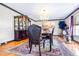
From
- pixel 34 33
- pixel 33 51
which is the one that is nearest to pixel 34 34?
pixel 34 33

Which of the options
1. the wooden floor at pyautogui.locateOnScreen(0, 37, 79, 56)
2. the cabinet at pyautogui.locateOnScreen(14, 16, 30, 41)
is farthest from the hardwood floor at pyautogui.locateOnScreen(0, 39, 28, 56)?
the cabinet at pyautogui.locateOnScreen(14, 16, 30, 41)

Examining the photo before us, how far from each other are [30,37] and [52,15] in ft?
2.21

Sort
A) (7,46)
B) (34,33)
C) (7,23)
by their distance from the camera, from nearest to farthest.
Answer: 1. (34,33)
2. (7,46)
3. (7,23)

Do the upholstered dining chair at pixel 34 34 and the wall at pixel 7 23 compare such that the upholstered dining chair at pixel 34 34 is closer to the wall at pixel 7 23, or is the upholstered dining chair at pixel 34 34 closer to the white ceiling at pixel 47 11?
the white ceiling at pixel 47 11

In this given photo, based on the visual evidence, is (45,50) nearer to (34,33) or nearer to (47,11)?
(34,33)

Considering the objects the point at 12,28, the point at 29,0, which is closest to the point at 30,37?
the point at 12,28

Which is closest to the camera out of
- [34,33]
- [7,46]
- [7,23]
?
[34,33]

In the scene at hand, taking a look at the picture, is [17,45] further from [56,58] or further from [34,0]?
[34,0]

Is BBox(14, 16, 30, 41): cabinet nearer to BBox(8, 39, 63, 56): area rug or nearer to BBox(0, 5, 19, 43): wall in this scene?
BBox(0, 5, 19, 43): wall

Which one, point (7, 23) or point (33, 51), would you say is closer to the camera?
point (33, 51)

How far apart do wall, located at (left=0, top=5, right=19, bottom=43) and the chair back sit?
1.65 feet

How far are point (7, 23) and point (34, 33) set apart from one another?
738mm

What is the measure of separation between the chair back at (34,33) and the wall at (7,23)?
1.65 ft

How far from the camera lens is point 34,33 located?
96.3 inches
